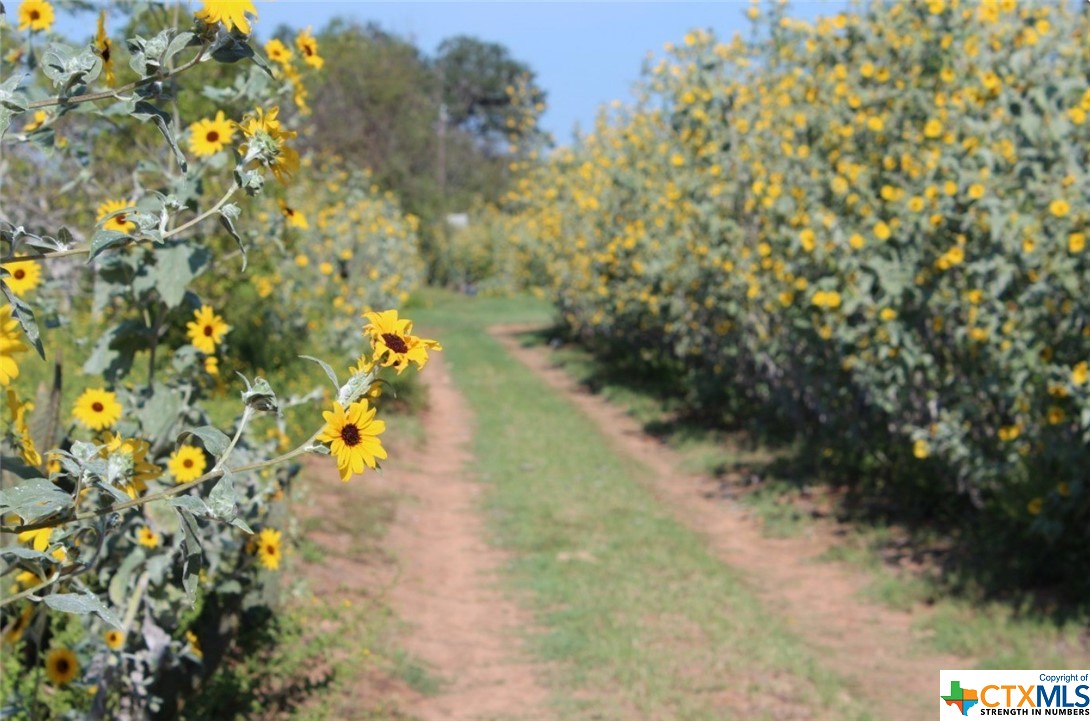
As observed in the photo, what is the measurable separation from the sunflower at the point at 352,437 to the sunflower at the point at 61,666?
2.17 metres

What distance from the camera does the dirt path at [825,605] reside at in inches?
212

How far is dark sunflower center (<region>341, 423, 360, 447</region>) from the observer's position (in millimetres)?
1734

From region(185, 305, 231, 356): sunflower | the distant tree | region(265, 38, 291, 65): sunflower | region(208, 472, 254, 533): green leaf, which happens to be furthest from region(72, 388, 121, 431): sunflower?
the distant tree

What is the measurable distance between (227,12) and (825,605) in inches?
225

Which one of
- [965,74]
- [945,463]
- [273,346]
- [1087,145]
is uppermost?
[965,74]

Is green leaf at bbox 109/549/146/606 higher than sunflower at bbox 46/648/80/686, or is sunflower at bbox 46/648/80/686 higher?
green leaf at bbox 109/549/146/606

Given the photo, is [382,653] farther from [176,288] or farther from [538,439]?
[538,439]

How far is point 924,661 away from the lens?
5.71 metres

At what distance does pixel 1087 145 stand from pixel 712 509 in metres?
4.17

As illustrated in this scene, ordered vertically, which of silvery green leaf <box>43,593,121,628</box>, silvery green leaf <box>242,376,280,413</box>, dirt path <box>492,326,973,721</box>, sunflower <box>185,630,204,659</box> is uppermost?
silvery green leaf <box>242,376,280,413</box>

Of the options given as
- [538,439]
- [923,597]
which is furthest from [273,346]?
[923,597]

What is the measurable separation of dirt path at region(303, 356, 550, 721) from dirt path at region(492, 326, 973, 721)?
1.53 metres

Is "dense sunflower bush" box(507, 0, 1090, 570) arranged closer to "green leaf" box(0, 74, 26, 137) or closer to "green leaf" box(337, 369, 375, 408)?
"green leaf" box(337, 369, 375, 408)

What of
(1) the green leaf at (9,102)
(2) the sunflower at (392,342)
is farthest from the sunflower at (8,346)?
(2) the sunflower at (392,342)
